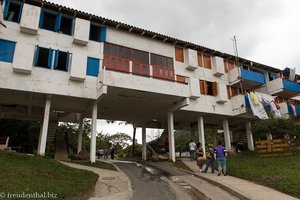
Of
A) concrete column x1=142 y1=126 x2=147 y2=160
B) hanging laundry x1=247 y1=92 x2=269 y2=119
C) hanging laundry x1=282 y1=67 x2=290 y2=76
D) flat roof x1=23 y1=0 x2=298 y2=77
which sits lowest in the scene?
concrete column x1=142 y1=126 x2=147 y2=160

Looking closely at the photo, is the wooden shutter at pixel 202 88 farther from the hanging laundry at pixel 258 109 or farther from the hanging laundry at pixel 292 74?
the hanging laundry at pixel 292 74

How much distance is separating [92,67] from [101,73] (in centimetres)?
203

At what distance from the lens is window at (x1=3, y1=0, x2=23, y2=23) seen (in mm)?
17375

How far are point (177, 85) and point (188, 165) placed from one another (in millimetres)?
6207

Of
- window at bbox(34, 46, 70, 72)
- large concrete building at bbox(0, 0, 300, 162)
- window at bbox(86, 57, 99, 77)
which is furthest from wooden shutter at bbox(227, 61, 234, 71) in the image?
window at bbox(34, 46, 70, 72)

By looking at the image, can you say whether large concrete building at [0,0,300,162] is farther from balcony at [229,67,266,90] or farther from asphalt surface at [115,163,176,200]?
asphalt surface at [115,163,176,200]

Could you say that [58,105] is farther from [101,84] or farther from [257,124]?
[257,124]

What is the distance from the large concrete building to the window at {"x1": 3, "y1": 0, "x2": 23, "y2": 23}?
6cm

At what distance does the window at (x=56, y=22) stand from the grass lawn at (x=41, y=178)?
9.87 meters

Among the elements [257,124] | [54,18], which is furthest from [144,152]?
[54,18]

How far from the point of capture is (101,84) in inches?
677

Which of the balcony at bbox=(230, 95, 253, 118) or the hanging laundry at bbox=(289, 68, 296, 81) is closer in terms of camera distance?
the balcony at bbox=(230, 95, 253, 118)

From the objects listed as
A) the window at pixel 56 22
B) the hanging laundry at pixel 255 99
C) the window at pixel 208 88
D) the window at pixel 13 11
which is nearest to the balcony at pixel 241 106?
the hanging laundry at pixel 255 99

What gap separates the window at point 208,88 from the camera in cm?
2441
